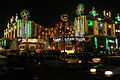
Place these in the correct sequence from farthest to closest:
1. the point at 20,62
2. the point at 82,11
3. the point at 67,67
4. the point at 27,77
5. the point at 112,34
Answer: the point at 112,34 < the point at 82,11 < the point at 67,67 < the point at 20,62 < the point at 27,77

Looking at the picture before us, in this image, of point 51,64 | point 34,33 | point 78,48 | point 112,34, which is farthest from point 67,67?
point 34,33

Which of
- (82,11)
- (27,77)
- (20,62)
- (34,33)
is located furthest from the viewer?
(34,33)

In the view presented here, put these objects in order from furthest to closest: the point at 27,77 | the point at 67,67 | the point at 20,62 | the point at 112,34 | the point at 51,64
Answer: the point at 112,34 < the point at 67,67 < the point at 51,64 < the point at 20,62 < the point at 27,77

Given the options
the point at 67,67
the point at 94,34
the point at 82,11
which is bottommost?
the point at 67,67

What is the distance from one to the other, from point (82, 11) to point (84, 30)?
851cm

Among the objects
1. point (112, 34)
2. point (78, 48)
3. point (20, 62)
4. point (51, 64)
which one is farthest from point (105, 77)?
point (112, 34)

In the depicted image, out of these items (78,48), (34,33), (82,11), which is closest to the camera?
(78,48)

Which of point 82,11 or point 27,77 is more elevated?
point 82,11

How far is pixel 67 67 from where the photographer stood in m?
21.3

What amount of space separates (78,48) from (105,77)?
7259cm

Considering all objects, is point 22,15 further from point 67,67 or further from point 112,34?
point 67,67

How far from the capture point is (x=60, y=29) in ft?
354

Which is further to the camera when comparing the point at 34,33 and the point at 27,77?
the point at 34,33

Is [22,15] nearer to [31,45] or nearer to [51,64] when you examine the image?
[31,45]
